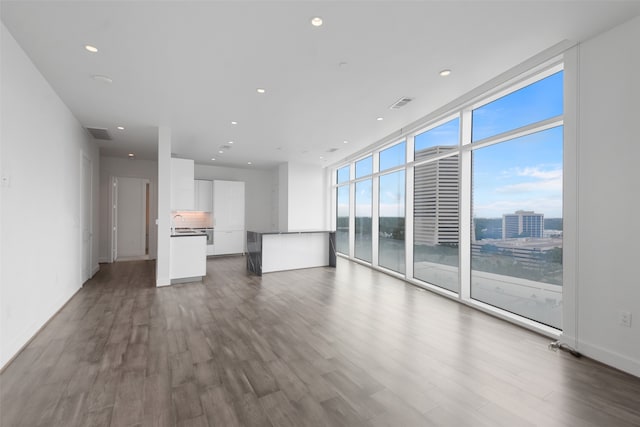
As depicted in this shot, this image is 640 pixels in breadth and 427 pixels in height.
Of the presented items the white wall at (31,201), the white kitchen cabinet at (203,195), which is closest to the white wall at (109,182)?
the white kitchen cabinet at (203,195)

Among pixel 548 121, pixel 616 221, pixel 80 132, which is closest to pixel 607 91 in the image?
pixel 548 121

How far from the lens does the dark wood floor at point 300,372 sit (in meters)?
1.84

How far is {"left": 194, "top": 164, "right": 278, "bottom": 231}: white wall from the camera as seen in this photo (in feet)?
31.8

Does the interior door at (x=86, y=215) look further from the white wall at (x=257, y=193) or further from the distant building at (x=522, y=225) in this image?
the distant building at (x=522, y=225)

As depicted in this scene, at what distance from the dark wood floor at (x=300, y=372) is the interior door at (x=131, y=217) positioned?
190 inches

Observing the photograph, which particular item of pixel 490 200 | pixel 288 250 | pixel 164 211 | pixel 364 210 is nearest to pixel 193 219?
pixel 164 211

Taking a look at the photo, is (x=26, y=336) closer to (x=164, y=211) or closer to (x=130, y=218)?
(x=164, y=211)

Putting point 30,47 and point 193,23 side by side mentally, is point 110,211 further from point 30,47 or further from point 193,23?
point 193,23

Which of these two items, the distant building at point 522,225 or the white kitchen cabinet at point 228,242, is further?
the white kitchen cabinet at point 228,242

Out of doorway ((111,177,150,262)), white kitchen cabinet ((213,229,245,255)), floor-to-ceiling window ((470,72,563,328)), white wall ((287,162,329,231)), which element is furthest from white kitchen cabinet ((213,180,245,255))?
floor-to-ceiling window ((470,72,563,328))

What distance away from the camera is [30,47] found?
Answer: 2715 mm

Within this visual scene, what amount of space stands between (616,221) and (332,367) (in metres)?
2.86

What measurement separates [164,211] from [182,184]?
130 cm

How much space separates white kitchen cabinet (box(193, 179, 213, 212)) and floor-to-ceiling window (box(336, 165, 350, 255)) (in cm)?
413
